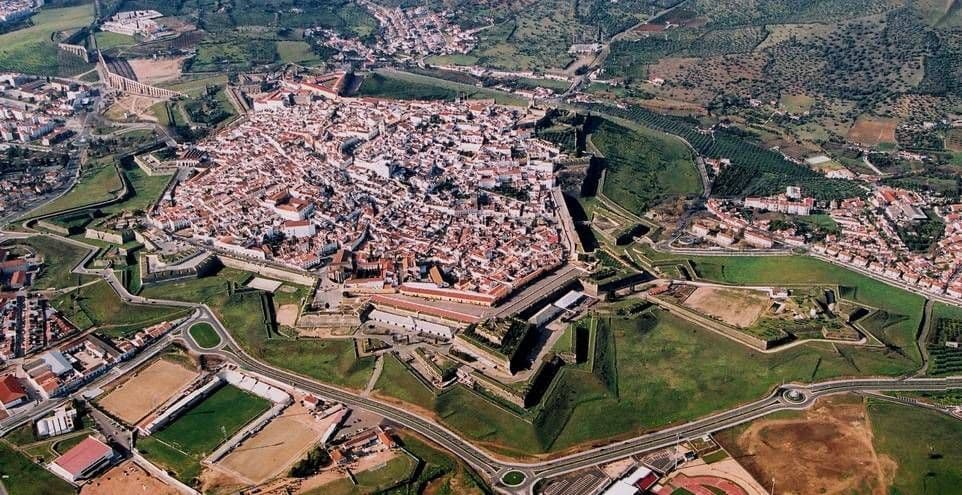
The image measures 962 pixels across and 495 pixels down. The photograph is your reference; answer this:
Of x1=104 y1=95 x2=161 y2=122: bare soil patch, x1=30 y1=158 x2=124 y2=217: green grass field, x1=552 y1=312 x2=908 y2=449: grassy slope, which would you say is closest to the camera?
x1=552 y1=312 x2=908 y2=449: grassy slope

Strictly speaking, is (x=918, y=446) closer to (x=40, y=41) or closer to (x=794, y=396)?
(x=794, y=396)

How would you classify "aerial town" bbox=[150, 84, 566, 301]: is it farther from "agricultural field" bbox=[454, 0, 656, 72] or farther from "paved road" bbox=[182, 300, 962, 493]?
"agricultural field" bbox=[454, 0, 656, 72]

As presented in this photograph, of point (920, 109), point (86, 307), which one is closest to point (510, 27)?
point (920, 109)

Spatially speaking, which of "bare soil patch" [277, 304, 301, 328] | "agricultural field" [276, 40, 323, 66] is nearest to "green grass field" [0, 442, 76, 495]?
"bare soil patch" [277, 304, 301, 328]

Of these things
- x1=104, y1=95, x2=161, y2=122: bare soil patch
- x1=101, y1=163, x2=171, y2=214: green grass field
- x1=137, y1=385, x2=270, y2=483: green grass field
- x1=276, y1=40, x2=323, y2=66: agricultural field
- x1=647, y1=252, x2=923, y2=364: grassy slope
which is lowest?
x1=137, y1=385, x2=270, y2=483: green grass field

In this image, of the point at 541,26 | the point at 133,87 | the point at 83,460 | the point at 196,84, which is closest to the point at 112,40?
the point at 133,87

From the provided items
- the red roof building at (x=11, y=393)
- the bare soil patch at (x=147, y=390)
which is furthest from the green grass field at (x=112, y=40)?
the bare soil patch at (x=147, y=390)
